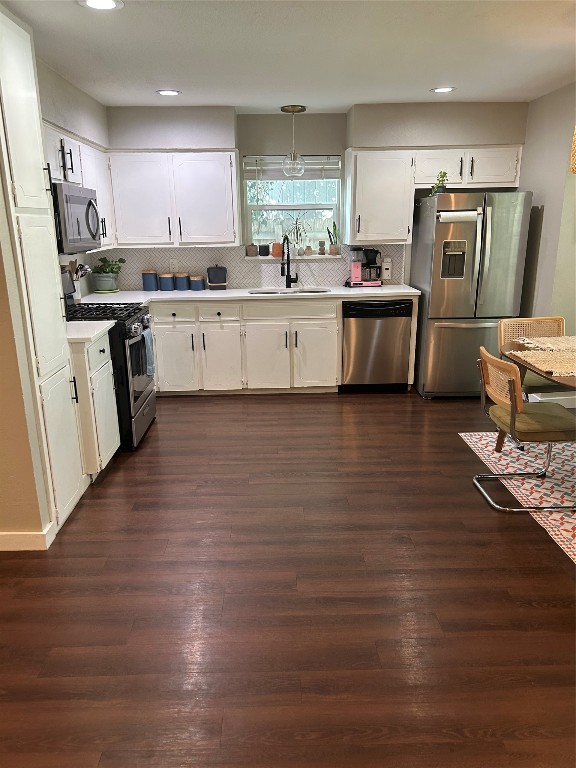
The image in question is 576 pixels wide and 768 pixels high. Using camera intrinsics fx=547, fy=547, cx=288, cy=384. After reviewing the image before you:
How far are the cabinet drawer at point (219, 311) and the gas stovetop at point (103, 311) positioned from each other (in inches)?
30.0

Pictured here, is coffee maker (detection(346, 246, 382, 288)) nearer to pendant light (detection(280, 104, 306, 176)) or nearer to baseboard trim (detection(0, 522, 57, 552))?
A: pendant light (detection(280, 104, 306, 176))

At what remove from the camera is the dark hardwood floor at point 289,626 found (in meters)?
1.75

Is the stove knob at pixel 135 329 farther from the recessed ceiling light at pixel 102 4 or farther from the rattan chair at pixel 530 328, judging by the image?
the rattan chair at pixel 530 328

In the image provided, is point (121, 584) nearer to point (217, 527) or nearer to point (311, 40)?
point (217, 527)

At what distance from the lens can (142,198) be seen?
4.99 meters

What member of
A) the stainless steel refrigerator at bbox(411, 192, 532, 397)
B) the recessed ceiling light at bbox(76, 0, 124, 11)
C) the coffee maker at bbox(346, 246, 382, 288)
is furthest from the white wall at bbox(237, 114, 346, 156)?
the recessed ceiling light at bbox(76, 0, 124, 11)

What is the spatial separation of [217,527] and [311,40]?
2.72 meters

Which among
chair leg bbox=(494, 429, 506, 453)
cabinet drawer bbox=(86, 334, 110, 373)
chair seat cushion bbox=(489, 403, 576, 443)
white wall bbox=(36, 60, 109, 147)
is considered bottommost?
chair leg bbox=(494, 429, 506, 453)

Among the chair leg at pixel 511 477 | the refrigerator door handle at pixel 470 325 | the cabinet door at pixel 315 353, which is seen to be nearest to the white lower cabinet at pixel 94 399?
the cabinet door at pixel 315 353

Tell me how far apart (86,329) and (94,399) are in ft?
1.44

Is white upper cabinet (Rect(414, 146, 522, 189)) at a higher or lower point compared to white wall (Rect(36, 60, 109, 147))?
lower

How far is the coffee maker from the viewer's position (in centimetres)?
537

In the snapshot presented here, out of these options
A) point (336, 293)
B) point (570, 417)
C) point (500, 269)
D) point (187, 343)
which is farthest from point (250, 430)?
point (500, 269)

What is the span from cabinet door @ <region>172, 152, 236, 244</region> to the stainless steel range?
1146 mm
